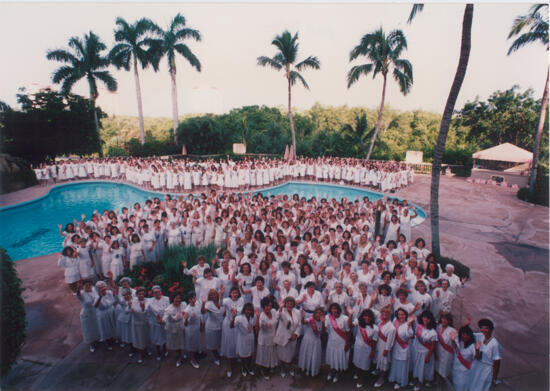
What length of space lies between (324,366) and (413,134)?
37.3 metres

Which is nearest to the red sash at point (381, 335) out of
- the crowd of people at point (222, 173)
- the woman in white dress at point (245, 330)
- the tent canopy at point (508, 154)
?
the woman in white dress at point (245, 330)

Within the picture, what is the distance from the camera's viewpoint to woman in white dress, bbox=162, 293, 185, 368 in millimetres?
4684

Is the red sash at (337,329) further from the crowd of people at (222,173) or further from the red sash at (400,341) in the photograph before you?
the crowd of people at (222,173)

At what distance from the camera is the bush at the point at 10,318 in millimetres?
3865

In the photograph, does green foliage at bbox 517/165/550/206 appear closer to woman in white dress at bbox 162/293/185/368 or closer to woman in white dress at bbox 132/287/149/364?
woman in white dress at bbox 162/293/185/368

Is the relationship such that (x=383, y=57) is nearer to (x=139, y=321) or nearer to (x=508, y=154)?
(x=508, y=154)

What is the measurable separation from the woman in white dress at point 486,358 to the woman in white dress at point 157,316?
14.8ft

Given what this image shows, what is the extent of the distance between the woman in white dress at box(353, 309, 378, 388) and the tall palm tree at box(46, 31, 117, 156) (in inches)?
1037

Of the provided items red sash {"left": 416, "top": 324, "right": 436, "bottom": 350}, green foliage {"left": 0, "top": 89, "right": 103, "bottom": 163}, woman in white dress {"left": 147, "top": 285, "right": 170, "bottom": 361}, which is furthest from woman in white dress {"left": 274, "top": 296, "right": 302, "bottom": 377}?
green foliage {"left": 0, "top": 89, "right": 103, "bottom": 163}

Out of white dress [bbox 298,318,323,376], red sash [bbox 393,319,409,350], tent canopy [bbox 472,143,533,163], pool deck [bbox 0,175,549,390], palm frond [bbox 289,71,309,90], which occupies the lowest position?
pool deck [bbox 0,175,549,390]

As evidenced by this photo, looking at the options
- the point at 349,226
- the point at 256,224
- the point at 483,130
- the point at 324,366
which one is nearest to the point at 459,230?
the point at 349,226

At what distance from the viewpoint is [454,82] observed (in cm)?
684

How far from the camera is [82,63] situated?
2611 cm

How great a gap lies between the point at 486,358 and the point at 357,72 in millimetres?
20307
